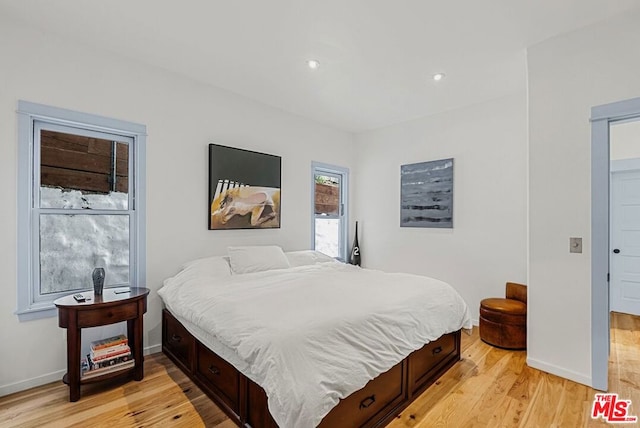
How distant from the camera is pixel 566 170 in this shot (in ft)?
8.09

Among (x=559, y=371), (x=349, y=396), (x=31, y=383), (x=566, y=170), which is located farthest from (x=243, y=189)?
(x=559, y=371)

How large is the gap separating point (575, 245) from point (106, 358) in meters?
3.72

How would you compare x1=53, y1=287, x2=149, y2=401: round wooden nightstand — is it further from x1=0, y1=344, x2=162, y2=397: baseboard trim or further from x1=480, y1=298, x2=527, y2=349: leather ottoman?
x1=480, y1=298, x2=527, y2=349: leather ottoman

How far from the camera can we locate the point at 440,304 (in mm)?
2486

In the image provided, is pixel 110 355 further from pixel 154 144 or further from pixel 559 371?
pixel 559 371

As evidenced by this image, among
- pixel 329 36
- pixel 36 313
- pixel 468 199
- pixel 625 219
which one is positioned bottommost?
pixel 36 313

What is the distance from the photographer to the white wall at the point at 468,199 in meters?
3.57

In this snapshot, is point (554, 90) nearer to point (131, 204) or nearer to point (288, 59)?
point (288, 59)

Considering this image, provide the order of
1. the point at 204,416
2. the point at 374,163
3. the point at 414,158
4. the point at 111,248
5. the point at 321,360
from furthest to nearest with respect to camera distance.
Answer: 1. the point at 374,163
2. the point at 414,158
3. the point at 111,248
4. the point at 204,416
5. the point at 321,360

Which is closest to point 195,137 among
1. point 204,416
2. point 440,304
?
point 204,416

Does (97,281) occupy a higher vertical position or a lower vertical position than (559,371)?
higher

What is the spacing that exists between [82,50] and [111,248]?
1700mm

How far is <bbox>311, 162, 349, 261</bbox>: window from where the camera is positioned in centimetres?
471

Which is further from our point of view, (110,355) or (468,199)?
(468,199)
